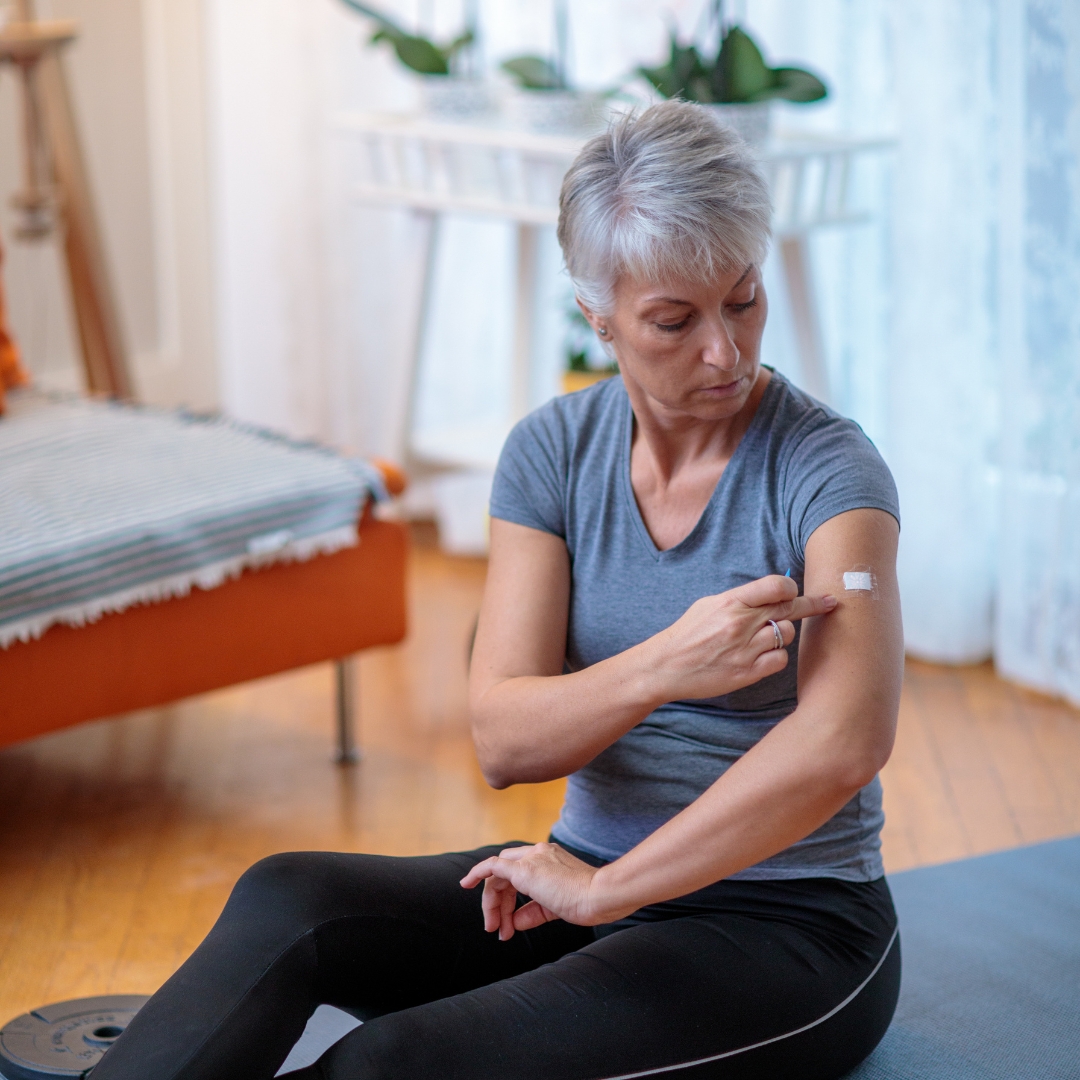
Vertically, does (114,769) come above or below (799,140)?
below

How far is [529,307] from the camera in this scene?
9.75ft

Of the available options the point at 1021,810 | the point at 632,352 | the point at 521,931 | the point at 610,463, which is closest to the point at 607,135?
the point at 632,352

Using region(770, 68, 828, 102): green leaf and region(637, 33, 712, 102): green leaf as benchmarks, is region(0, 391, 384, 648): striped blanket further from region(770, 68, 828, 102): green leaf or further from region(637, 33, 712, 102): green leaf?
region(770, 68, 828, 102): green leaf

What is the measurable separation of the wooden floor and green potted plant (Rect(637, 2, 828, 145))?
1.02 meters

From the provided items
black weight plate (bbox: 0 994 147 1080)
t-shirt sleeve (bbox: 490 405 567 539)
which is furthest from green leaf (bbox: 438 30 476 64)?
black weight plate (bbox: 0 994 147 1080)

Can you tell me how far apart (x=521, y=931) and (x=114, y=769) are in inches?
48.4

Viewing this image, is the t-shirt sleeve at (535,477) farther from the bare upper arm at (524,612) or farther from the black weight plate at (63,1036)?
the black weight plate at (63,1036)

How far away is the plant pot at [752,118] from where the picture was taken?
229 centimetres

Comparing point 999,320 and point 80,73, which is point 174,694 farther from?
point 80,73

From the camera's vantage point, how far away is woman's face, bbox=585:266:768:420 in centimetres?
117

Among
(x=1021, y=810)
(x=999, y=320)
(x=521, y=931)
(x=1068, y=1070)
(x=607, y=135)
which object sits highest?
(x=607, y=135)

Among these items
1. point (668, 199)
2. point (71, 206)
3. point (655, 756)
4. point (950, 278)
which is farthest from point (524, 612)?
point (71, 206)

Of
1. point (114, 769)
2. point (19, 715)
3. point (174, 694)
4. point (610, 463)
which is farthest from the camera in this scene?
point (114, 769)

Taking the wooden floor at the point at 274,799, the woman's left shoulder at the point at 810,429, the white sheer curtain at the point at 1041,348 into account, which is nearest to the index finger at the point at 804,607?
the woman's left shoulder at the point at 810,429
